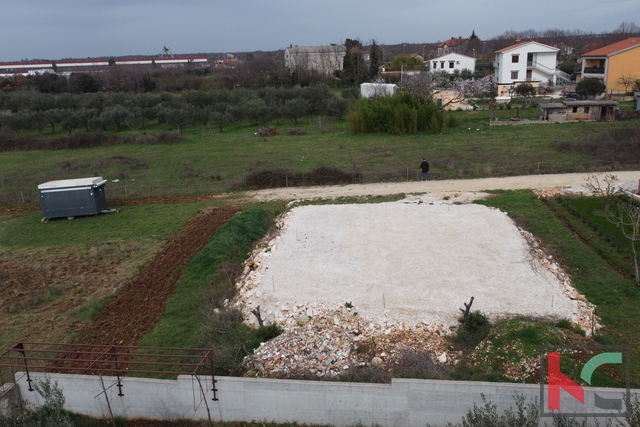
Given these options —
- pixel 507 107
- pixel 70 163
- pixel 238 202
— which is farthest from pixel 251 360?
pixel 507 107

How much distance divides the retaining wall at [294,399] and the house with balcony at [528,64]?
53.2 meters

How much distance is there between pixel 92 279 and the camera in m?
15.5

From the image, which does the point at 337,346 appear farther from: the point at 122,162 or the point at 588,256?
the point at 122,162

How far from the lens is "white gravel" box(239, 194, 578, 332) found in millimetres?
12352

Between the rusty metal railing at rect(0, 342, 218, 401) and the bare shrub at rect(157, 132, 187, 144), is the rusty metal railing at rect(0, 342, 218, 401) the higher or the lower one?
the lower one

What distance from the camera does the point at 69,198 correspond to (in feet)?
69.3

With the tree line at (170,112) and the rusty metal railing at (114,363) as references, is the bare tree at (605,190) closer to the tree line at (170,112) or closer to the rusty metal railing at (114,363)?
the rusty metal railing at (114,363)

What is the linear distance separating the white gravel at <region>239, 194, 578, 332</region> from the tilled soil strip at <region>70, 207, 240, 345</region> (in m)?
2.50

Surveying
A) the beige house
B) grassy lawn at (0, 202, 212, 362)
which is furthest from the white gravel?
the beige house

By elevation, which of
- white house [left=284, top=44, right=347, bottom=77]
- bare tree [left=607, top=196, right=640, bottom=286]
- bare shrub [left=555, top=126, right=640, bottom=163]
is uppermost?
white house [left=284, top=44, right=347, bottom=77]

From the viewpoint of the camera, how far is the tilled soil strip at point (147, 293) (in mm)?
12328

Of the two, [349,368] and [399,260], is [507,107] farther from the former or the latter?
[349,368]

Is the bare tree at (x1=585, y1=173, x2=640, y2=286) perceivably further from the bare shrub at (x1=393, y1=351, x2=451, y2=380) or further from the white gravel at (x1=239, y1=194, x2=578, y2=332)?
the bare shrub at (x1=393, y1=351, x2=451, y2=380)

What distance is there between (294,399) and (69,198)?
1635cm
